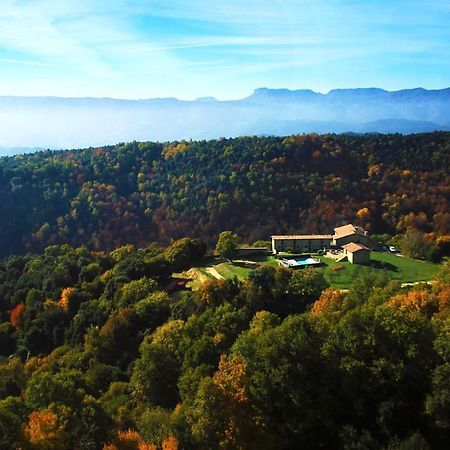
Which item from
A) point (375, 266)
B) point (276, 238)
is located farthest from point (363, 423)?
point (276, 238)

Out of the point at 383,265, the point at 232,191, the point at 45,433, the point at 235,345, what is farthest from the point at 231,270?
the point at 232,191

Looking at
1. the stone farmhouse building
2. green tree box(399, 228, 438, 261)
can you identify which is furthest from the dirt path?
green tree box(399, 228, 438, 261)

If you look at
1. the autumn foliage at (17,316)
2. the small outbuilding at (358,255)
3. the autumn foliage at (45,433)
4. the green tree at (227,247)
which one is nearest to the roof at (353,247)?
the small outbuilding at (358,255)

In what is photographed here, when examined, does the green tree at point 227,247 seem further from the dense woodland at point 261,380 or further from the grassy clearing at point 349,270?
the dense woodland at point 261,380

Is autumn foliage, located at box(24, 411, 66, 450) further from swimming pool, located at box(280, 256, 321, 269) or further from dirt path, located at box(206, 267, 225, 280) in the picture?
swimming pool, located at box(280, 256, 321, 269)

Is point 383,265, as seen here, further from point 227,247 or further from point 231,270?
point 227,247

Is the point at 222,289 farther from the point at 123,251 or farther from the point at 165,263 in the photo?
the point at 123,251
